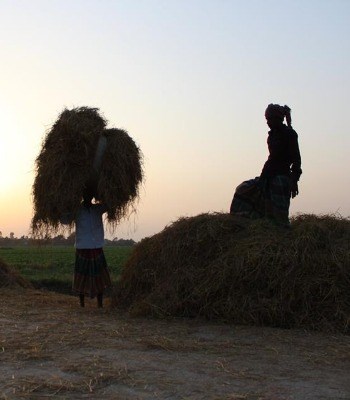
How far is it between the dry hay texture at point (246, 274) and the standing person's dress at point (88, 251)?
0.46 meters

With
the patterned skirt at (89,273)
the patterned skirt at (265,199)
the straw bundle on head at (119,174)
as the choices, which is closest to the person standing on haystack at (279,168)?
the patterned skirt at (265,199)

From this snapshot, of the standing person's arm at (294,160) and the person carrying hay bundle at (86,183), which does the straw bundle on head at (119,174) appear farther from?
the standing person's arm at (294,160)

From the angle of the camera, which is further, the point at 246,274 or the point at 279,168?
the point at 279,168

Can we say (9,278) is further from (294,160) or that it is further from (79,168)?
(294,160)

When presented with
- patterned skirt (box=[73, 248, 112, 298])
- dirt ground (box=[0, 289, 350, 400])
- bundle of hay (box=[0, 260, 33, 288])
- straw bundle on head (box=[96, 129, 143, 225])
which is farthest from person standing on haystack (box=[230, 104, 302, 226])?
bundle of hay (box=[0, 260, 33, 288])

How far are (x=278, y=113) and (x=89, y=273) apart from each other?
312 centimetres

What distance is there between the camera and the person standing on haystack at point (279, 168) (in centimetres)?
711

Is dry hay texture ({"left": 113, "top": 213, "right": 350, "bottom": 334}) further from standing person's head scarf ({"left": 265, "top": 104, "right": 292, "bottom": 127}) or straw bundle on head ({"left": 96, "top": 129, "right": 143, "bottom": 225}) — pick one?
standing person's head scarf ({"left": 265, "top": 104, "right": 292, "bottom": 127})

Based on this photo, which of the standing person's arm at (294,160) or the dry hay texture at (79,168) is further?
the dry hay texture at (79,168)

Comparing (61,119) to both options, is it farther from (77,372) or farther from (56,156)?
(77,372)

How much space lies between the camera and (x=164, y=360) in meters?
4.29

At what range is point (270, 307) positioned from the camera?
19.6ft

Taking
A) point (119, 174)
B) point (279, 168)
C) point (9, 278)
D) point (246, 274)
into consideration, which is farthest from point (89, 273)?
point (9, 278)

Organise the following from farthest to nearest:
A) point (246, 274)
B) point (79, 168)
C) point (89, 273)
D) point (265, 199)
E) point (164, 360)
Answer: point (89, 273) → point (79, 168) → point (265, 199) → point (246, 274) → point (164, 360)
